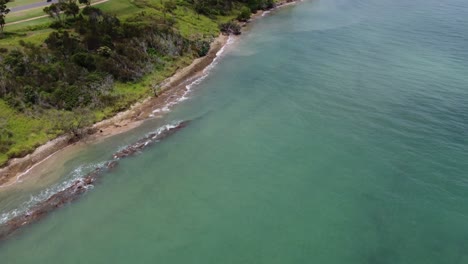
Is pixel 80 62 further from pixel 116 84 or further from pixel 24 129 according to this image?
pixel 24 129

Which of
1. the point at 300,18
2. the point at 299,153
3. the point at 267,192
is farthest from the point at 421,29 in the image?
the point at 267,192

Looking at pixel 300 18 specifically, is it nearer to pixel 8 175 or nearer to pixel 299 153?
pixel 299 153

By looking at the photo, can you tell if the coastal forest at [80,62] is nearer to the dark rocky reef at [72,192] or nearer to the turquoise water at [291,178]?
the turquoise water at [291,178]

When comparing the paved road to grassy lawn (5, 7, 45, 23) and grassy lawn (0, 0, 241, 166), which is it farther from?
grassy lawn (0, 0, 241, 166)

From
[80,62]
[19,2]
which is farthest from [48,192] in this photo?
[19,2]

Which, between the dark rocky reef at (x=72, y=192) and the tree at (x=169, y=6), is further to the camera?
the tree at (x=169, y=6)

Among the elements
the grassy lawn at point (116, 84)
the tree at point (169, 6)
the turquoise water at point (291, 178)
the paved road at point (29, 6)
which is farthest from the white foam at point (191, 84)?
the paved road at point (29, 6)

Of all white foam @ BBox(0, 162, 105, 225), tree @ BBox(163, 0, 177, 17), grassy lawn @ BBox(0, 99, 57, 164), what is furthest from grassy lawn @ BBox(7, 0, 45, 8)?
white foam @ BBox(0, 162, 105, 225)
